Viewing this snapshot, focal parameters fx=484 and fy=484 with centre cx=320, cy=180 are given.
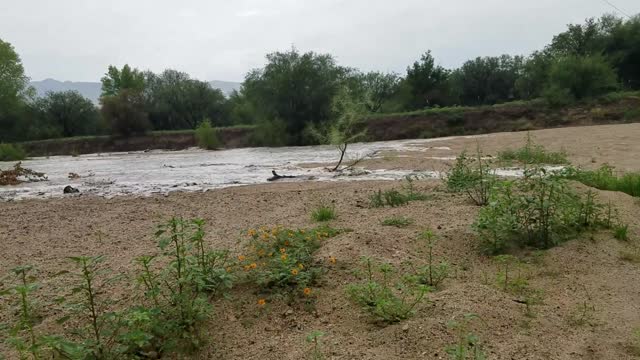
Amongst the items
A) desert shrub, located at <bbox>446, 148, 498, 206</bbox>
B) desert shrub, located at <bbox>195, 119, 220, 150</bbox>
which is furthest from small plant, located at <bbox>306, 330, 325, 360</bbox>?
desert shrub, located at <bbox>195, 119, 220, 150</bbox>

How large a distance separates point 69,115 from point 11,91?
236 inches

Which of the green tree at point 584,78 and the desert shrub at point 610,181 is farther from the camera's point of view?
the green tree at point 584,78

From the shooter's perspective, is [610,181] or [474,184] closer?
[474,184]

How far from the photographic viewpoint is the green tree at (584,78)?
3872 cm

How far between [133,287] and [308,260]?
158 cm

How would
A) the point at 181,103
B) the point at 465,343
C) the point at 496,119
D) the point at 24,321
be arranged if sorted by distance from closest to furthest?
the point at 24,321 < the point at 465,343 < the point at 496,119 < the point at 181,103

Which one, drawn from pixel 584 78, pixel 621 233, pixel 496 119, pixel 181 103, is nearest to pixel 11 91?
pixel 181 103

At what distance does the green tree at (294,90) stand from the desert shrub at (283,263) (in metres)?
36.0

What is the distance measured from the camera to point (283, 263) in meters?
4.07

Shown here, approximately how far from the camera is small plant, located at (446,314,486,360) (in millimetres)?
2772

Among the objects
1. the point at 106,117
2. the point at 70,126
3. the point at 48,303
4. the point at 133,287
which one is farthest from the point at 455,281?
the point at 70,126

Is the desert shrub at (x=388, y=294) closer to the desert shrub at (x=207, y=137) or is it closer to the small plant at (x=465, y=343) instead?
the small plant at (x=465, y=343)

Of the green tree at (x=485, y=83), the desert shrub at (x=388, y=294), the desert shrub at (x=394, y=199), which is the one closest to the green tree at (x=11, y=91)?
the green tree at (x=485, y=83)

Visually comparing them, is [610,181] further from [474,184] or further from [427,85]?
[427,85]
